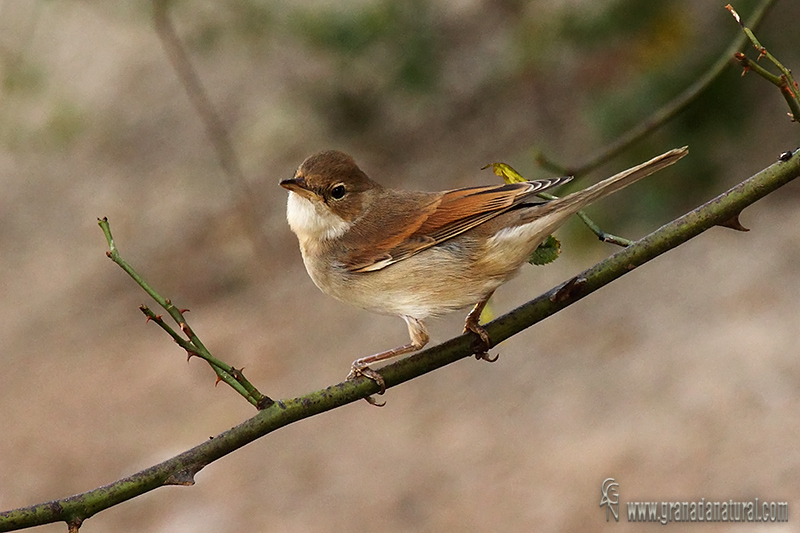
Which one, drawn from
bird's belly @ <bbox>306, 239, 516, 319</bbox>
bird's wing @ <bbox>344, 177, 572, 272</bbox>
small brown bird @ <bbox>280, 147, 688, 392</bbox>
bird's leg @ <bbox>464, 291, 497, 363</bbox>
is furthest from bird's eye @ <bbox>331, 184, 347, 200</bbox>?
bird's leg @ <bbox>464, 291, 497, 363</bbox>

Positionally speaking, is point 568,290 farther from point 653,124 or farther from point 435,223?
point 653,124

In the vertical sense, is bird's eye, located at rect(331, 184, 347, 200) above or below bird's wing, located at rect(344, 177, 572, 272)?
above

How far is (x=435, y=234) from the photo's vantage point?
3.48m

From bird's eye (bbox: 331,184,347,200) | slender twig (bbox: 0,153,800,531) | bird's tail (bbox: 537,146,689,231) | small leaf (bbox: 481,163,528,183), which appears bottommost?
slender twig (bbox: 0,153,800,531)

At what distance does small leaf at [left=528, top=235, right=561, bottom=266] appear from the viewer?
10.5 feet

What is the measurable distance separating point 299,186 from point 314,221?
0.23m

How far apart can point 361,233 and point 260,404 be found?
3.81 feet

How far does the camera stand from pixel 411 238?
3.52 m

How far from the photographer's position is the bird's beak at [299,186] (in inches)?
133

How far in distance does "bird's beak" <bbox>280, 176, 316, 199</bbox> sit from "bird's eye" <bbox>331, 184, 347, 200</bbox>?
8 cm

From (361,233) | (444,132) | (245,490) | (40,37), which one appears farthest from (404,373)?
(40,37)

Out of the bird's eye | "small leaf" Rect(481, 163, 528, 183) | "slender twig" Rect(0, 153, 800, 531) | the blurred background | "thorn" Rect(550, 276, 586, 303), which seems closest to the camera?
"slender twig" Rect(0, 153, 800, 531)

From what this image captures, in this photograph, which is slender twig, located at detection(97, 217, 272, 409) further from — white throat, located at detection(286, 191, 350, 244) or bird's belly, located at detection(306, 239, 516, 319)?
white throat, located at detection(286, 191, 350, 244)

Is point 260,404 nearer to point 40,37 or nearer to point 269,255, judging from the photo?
point 269,255
